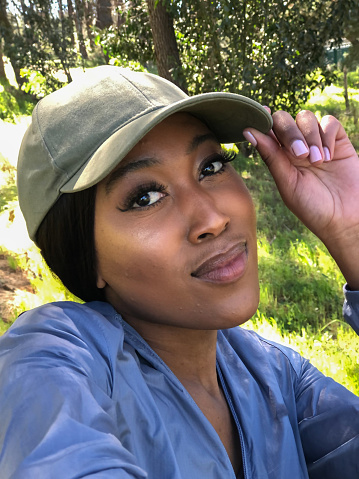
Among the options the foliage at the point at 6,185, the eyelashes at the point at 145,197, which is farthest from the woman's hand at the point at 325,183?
the foliage at the point at 6,185

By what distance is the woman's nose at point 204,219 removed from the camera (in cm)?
143

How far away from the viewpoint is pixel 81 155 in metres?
1.41

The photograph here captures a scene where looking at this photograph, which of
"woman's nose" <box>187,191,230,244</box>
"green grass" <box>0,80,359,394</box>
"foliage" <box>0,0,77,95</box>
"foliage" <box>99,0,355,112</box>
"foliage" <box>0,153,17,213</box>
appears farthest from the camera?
"foliage" <box>0,0,77,95</box>

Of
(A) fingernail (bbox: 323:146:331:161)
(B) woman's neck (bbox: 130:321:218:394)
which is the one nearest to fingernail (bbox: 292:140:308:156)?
(A) fingernail (bbox: 323:146:331:161)

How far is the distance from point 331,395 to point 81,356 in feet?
3.19

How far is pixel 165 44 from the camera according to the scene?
289 inches

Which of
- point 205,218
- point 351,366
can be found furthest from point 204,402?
point 351,366

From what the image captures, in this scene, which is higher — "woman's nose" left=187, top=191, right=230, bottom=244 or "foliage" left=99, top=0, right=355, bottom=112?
"woman's nose" left=187, top=191, right=230, bottom=244

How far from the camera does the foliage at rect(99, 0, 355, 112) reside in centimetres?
632

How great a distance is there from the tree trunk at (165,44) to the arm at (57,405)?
20.6 ft

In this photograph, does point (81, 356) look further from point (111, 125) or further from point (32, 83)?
point (32, 83)

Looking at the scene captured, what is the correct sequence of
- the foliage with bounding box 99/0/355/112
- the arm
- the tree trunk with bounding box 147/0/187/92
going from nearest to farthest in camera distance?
1. the arm
2. the foliage with bounding box 99/0/355/112
3. the tree trunk with bounding box 147/0/187/92

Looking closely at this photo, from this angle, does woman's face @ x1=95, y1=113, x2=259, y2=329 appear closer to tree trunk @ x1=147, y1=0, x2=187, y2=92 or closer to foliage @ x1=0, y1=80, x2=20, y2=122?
tree trunk @ x1=147, y1=0, x2=187, y2=92

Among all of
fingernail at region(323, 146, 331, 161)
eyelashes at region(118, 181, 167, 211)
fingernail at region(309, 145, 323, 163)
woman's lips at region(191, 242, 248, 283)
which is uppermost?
eyelashes at region(118, 181, 167, 211)
